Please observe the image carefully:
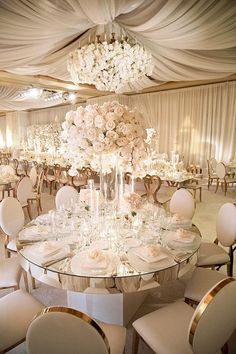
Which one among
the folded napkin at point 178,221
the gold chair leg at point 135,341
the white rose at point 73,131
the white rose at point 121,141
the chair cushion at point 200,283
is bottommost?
the gold chair leg at point 135,341

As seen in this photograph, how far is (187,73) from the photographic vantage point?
4.55 metres

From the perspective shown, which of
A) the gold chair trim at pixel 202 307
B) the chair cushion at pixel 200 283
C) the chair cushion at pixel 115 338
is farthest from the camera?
the chair cushion at pixel 200 283

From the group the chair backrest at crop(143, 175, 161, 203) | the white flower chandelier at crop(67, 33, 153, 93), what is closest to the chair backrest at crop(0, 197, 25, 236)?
the white flower chandelier at crop(67, 33, 153, 93)

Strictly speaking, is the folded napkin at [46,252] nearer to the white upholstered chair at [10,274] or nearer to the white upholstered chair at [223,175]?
the white upholstered chair at [10,274]

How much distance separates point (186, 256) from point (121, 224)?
634mm

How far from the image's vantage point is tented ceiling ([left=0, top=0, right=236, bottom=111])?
7.04 ft

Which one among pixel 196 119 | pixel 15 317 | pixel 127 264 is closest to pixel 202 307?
pixel 127 264

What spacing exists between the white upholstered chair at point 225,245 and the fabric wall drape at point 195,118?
502cm

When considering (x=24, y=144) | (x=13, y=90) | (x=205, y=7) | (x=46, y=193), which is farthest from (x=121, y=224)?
(x=24, y=144)

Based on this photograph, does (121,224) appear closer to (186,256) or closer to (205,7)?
(186,256)

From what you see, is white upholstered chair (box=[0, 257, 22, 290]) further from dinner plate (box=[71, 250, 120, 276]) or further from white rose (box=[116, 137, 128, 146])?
white rose (box=[116, 137, 128, 146])

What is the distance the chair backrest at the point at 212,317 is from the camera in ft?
4.17

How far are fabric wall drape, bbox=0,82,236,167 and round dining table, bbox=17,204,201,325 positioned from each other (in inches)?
210

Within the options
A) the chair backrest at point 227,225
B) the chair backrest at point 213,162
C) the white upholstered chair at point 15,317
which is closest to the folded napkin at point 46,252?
the white upholstered chair at point 15,317
